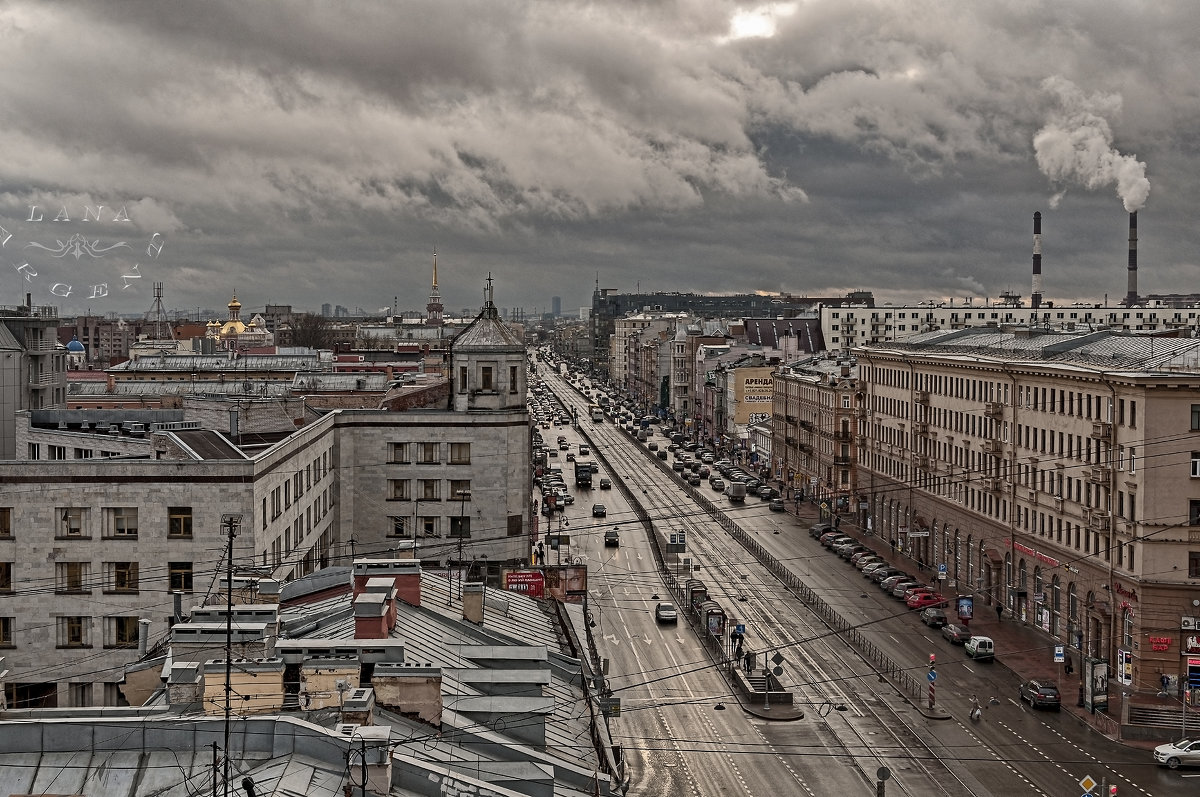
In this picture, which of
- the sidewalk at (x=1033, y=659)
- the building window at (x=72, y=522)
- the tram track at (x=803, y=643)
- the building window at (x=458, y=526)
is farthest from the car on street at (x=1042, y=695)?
the building window at (x=72, y=522)

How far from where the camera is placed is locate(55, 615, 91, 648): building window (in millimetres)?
52906

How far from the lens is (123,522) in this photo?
5347 cm

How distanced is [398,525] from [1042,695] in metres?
34.5

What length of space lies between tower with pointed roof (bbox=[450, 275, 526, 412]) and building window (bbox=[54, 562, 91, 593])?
27.1m

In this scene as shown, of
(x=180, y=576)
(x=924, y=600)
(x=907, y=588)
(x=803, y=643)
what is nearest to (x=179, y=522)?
(x=180, y=576)

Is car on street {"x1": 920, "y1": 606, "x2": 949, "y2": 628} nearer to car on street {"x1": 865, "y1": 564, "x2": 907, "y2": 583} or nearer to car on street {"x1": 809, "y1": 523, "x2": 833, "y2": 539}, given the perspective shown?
car on street {"x1": 865, "y1": 564, "x2": 907, "y2": 583}

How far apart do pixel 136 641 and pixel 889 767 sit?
93.9 ft

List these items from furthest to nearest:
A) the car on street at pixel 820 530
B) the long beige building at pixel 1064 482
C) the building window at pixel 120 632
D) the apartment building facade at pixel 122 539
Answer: the car on street at pixel 820 530, the long beige building at pixel 1064 482, the building window at pixel 120 632, the apartment building facade at pixel 122 539

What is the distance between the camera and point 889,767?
52250 mm

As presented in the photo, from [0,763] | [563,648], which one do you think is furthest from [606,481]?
[0,763]

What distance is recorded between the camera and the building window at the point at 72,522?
175 feet

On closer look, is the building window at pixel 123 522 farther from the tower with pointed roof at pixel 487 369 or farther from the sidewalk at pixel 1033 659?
the sidewalk at pixel 1033 659

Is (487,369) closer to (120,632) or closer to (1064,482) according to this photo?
(120,632)

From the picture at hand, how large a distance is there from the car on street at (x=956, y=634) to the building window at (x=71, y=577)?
145 feet
